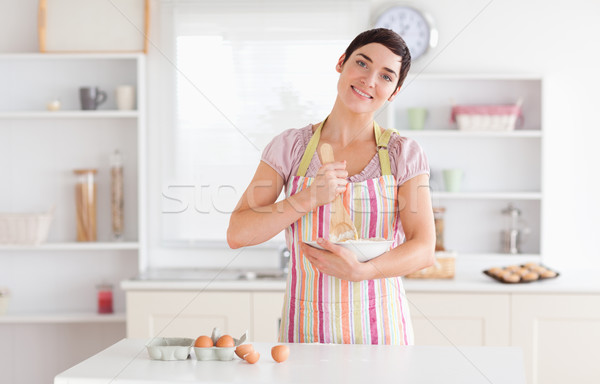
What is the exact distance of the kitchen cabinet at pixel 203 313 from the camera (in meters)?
2.79

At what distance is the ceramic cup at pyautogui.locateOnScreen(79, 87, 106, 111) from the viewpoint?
3.07m

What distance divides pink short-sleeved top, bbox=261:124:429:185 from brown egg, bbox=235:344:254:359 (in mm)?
416

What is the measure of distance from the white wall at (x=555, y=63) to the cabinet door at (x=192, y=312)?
4.47 feet

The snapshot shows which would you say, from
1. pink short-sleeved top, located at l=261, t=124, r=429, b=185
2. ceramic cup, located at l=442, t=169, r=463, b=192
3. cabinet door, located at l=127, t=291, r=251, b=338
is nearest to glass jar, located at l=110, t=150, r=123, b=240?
cabinet door, located at l=127, t=291, r=251, b=338

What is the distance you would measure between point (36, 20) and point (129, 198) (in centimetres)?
95

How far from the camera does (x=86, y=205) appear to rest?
3129mm

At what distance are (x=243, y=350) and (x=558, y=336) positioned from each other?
176cm

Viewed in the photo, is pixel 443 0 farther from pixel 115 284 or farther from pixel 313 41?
pixel 115 284

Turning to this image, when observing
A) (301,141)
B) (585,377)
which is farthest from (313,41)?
(585,377)

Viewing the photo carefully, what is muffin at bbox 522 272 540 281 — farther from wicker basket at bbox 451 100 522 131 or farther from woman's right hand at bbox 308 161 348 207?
woman's right hand at bbox 308 161 348 207

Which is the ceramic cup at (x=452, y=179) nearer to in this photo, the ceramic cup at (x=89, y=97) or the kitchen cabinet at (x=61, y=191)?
the kitchen cabinet at (x=61, y=191)

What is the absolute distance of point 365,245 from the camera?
56.9 inches

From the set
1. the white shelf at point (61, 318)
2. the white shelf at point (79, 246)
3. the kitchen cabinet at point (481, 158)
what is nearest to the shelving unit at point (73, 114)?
the white shelf at point (79, 246)

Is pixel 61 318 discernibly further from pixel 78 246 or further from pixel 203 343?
pixel 203 343
